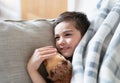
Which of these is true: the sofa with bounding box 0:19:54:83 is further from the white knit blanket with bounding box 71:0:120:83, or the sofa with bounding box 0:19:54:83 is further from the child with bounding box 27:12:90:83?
the white knit blanket with bounding box 71:0:120:83

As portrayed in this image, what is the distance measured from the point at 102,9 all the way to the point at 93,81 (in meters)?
0.40

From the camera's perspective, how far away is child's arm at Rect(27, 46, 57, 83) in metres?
0.95

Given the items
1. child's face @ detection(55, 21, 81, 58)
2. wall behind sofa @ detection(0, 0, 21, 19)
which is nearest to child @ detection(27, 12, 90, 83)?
child's face @ detection(55, 21, 81, 58)

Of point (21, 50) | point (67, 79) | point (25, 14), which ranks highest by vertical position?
point (21, 50)

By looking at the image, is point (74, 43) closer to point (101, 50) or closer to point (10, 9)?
point (101, 50)

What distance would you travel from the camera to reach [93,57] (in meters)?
0.88

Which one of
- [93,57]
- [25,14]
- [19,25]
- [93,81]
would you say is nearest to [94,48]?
[93,57]

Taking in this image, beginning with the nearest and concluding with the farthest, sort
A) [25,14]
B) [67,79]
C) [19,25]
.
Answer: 1. [67,79]
2. [19,25]
3. [25,14]

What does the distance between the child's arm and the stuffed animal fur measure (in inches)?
1.3

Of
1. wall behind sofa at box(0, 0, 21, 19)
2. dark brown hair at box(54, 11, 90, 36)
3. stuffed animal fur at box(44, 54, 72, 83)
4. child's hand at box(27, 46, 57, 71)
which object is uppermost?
dark brown hair at box(54, 11, 90, 36)

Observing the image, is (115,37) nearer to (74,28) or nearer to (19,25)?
(74,28)

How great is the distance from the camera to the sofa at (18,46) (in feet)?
3.01

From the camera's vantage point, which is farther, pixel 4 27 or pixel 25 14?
pixel 25 14

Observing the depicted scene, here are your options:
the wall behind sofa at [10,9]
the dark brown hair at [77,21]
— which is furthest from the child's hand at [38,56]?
the wall behind sofa at [10,9]
